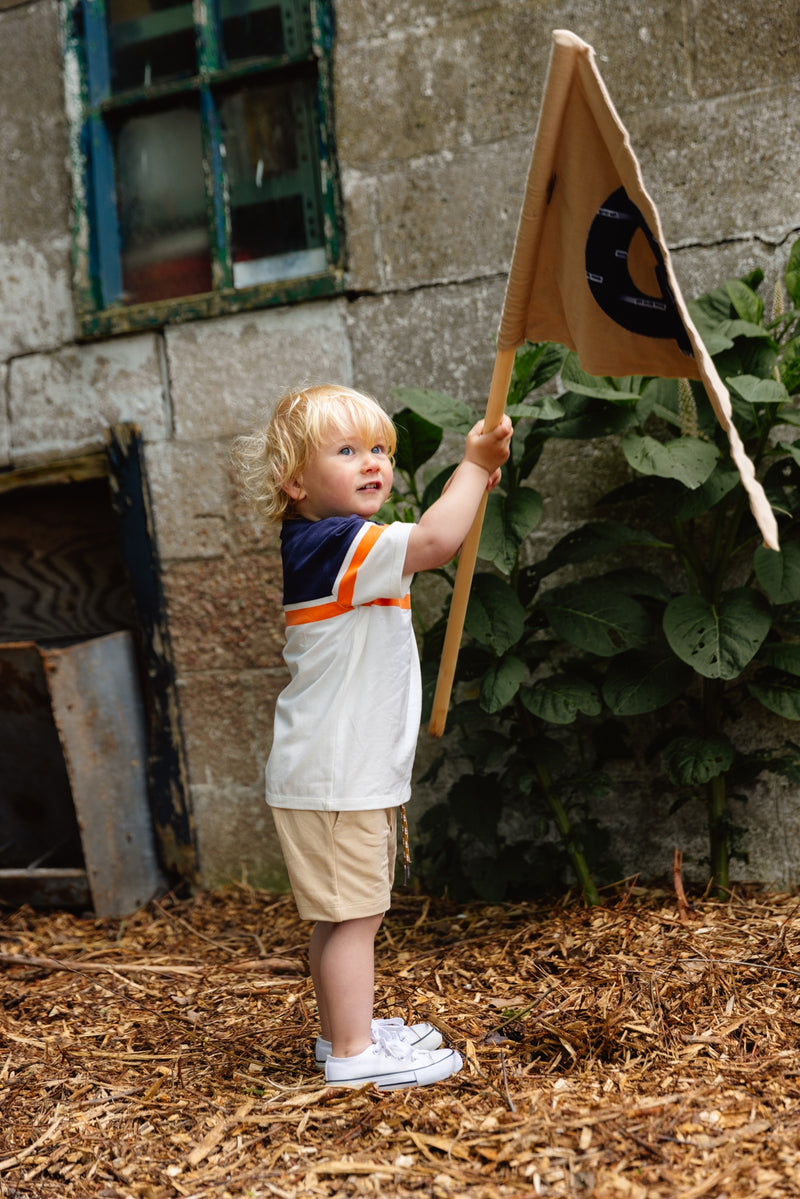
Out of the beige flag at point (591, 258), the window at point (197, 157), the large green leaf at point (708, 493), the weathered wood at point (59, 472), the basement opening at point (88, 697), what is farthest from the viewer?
the weathered wood at point (59, 472)

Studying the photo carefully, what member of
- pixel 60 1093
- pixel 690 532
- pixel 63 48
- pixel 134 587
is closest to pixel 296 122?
pixel 63 48

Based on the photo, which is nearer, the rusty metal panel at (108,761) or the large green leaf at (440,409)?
the large green leaf at (440,409)

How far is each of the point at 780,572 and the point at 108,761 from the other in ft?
6.50

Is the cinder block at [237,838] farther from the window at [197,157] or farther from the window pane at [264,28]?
the window pane at [264,28]

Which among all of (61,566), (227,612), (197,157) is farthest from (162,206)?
(227,612)

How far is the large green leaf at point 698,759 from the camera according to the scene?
7.70ft

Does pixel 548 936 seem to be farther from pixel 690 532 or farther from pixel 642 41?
pixel 642 41

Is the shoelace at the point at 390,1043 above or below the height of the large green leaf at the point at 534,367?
below

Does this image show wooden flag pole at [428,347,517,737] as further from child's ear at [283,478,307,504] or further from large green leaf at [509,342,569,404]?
large green leaf at [509,342,569,404]

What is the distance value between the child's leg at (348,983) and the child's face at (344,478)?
29.0 inches

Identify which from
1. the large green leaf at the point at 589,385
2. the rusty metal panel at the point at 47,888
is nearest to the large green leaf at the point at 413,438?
the large green leaf at the point at 589,385

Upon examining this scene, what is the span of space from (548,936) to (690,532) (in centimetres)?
109

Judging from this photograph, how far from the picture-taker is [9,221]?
331 cm

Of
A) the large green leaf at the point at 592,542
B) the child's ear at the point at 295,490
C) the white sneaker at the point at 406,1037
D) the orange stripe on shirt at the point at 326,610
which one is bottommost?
the white sneaker at the point at 406,1037
